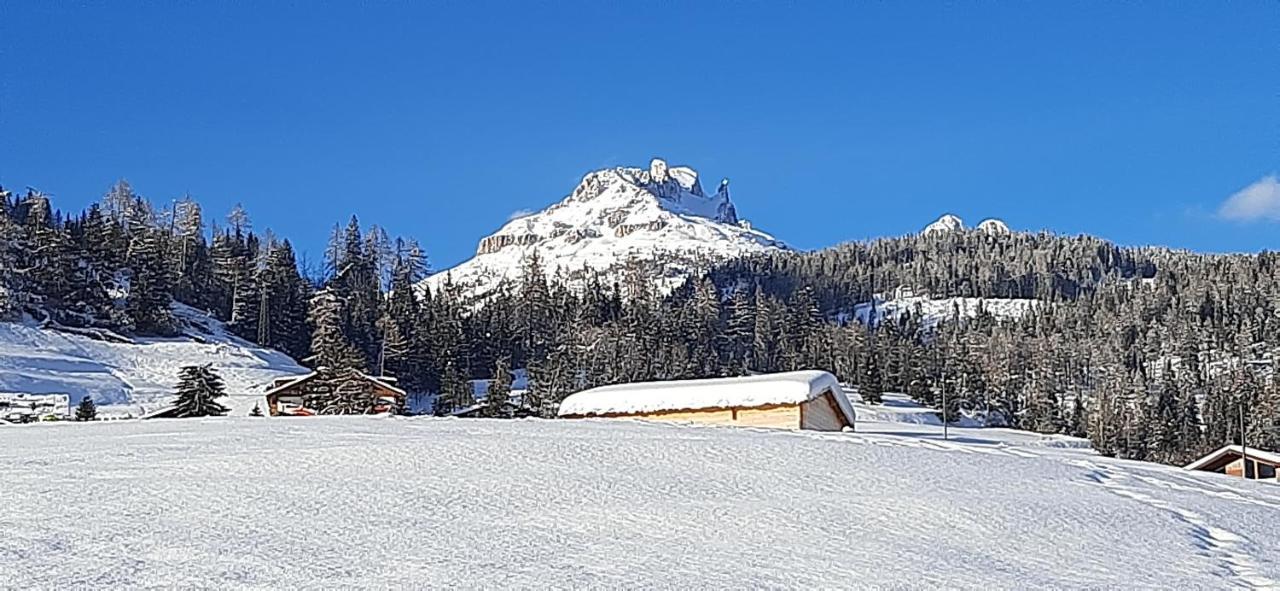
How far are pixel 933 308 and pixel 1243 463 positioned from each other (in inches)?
6124

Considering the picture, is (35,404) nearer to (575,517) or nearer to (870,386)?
(575,517)

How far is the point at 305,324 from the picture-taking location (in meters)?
92.6

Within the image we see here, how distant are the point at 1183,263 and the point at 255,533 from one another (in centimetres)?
19410

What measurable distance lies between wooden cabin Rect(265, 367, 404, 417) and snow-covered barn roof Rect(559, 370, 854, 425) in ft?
78.1

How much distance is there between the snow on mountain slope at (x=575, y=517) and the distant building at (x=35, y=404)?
132 feet

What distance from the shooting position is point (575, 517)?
31.8ft

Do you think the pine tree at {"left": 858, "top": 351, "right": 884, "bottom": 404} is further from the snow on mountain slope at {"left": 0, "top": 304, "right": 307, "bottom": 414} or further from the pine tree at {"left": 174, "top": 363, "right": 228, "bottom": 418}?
the pine tree at {"left": 174, "top": 363, "right": 228, "bottom": 418}

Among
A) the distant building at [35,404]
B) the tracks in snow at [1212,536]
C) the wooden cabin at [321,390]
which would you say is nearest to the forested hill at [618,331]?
the wooden cabin at [321,390]

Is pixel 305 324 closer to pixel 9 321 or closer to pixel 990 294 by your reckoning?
pixel 9 321

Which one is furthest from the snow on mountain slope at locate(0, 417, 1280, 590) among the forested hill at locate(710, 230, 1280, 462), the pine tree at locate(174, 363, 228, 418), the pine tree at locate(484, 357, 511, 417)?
the forested hill at locate(710, 230, 1280, 462)

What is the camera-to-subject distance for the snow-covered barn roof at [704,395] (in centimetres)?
2748

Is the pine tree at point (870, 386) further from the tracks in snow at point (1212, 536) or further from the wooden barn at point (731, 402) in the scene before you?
the tracks in snow at point (1212, 536)

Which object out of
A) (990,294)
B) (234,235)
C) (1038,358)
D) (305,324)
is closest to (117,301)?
(305,324)

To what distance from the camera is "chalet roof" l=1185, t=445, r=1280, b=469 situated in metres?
32.9
